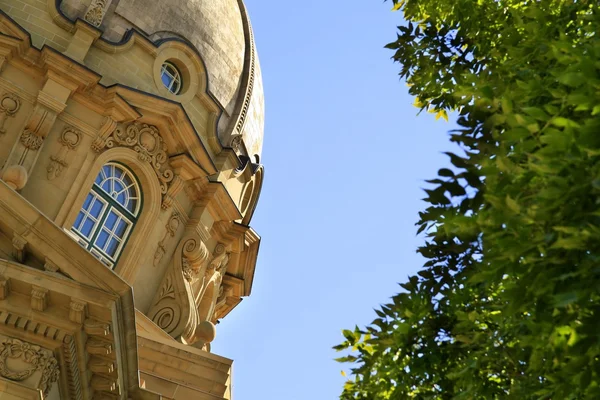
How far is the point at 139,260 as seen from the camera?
24281mm

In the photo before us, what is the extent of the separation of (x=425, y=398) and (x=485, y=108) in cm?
243

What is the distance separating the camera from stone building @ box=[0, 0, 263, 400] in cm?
2170

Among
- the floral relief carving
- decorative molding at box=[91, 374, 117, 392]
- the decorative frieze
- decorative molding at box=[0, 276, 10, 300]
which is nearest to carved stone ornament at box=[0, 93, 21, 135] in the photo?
the decorative frieze

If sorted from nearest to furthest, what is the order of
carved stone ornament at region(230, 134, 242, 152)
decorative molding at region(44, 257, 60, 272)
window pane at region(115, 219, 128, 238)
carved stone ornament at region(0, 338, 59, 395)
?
carved stone ornament at region(0, 338, 59, 395), decorative molding at region(44, 257, 60, 272), window pane at region(115, 219, 128, 238), carved stone ornament at region(230, 134, 242, 152)

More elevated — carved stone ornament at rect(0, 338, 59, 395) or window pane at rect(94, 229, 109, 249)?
window pane at rect(94, 229, 109, 249)

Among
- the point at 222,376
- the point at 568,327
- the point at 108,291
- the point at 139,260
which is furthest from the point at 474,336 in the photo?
the point at 139,260

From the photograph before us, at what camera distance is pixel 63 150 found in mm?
23719

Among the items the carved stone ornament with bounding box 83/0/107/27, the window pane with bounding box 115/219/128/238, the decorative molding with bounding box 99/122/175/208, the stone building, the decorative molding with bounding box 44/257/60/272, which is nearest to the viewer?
the decorative molding with bounding box 44/257/60/272

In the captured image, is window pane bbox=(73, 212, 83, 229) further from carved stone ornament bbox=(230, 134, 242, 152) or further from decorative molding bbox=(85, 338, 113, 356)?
decorative molding bbox=(85, 338, 113, 356)

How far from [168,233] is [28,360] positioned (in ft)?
31.5

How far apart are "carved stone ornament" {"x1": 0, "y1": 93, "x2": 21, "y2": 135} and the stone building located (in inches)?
1.3

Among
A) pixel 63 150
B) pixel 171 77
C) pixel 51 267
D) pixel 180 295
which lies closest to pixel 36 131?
pixel 63 150

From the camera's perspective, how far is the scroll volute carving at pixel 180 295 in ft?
80.6

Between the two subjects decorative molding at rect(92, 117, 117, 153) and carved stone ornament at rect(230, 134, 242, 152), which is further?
carved stone ornament at rect(230, 134, 242, 152)
